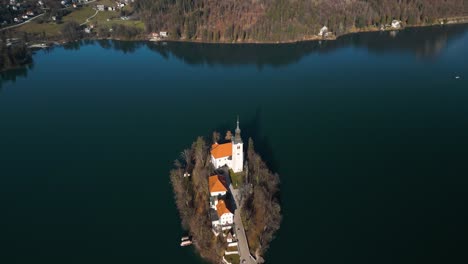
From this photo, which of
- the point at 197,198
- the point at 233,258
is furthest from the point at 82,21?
the point at 233,258

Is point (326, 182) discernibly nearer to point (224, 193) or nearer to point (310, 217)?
point (310, 217)

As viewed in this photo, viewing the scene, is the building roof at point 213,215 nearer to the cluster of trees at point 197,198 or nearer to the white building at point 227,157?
the cluster of trees at point 197,198

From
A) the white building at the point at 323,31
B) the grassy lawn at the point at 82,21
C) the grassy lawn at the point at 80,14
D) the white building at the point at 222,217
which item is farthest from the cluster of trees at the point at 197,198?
the grassy lawn at the point at 80,14

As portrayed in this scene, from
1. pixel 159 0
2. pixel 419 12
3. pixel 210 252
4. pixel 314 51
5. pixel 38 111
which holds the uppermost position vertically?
pixel 159 0

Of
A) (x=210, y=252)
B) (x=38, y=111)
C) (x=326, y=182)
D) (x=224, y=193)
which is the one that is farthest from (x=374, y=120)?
(x=38, y=111)

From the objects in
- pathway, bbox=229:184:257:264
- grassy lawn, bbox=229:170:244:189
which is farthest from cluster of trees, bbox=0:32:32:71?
pathway, bbox=229:184:257:264

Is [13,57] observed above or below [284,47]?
above

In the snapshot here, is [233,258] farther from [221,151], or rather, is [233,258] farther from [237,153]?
[221,151]
